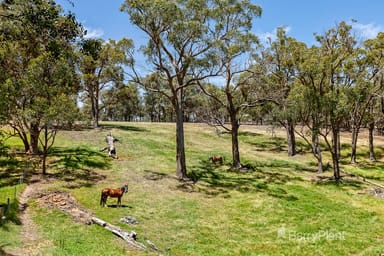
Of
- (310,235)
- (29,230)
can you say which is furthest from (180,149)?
(29,230)

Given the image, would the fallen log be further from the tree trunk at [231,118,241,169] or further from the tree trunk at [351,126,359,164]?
the tree trunk at [351,126,359,164]

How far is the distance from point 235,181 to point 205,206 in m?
7.48

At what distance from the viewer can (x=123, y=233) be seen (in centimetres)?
1606

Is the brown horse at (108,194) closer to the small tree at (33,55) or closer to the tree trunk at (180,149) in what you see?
the small tree at (33,55)

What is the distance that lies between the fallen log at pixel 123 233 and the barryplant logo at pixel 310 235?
7.70 m

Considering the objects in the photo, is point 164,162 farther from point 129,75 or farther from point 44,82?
point 44,82

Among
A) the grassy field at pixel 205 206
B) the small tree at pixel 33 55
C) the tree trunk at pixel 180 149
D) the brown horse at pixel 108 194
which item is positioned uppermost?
the small tree at pixel 33 55

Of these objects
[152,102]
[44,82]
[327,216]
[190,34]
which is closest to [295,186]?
[327,216]

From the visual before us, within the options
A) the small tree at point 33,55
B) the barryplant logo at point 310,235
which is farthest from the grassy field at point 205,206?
the small tree at point 33,55

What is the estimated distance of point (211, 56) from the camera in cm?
2802

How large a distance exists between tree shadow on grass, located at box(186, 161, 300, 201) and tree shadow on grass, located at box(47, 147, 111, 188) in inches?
291

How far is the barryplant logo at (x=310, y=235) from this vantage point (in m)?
18.0

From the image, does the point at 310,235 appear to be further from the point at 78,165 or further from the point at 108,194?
the point at 78,165

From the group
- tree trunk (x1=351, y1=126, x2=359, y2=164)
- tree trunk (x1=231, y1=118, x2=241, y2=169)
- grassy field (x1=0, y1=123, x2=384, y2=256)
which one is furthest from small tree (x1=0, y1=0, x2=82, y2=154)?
tree trunk (x1=351, y1=126, x2=359, y2=164)
